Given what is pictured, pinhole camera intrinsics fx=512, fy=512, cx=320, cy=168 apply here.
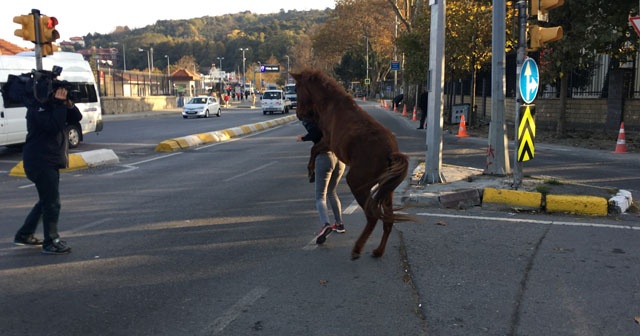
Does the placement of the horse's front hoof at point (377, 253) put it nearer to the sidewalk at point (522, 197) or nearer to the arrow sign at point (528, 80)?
the sidewalk at point (522, 197)

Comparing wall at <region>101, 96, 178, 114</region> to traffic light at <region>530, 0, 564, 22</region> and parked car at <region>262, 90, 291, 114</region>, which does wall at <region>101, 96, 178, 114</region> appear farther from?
traffic light at <region>530, 0, 564, 22</region>

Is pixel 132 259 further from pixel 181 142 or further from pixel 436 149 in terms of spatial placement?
pixel 181 142

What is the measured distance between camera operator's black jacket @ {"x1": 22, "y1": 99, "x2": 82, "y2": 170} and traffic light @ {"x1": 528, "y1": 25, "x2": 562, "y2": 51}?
6776mm

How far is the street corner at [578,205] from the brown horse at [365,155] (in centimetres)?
358

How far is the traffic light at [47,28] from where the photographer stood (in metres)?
11.7

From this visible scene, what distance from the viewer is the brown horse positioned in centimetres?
500

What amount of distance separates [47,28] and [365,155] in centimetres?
997

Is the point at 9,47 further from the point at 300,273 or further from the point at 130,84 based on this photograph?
the point at 300,273

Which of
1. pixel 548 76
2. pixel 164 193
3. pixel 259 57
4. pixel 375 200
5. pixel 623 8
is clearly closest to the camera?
pixel 375 200

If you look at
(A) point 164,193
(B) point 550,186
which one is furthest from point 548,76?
(A) point 164,193

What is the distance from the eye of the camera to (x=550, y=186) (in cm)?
854

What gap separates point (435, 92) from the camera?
9117 mm

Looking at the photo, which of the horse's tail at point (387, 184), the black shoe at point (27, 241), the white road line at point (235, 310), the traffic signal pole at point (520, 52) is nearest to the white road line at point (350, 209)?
the horse's tail at point (387, 184)

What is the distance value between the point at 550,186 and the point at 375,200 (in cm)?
484
